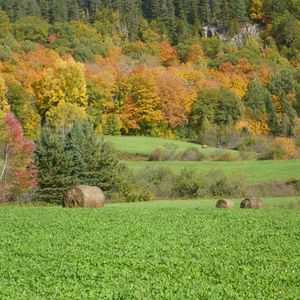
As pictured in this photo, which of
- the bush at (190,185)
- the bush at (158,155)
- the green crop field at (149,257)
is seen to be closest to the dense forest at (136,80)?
the bush at (190,185)

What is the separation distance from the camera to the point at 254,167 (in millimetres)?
57969

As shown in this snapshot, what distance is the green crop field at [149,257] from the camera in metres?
12.4

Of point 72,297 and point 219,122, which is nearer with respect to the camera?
point 72,297

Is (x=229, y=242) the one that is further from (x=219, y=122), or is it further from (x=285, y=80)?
(x=285, y=80)

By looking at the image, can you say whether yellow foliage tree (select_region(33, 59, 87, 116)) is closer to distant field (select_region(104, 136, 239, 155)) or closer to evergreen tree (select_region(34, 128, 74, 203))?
distant field (select_region(104, 136, 239, 155))

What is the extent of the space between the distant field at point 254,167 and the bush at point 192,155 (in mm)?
3877

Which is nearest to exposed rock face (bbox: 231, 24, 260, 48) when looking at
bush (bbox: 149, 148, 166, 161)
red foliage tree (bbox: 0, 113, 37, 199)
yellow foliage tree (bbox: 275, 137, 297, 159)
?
yellow foliage tree (bbox: 275, 137, 297, 159)

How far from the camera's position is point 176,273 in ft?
46.1

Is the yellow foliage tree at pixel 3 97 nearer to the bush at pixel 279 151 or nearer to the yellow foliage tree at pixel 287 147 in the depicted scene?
the bush at pixel 279 151

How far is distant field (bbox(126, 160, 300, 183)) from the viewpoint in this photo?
53.1 metres

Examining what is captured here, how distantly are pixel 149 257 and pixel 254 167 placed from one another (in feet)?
142

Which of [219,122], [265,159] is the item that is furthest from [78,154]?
[219,122]

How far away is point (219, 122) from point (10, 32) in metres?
57.7

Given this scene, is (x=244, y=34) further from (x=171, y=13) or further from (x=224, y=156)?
(x=224, y=156)
